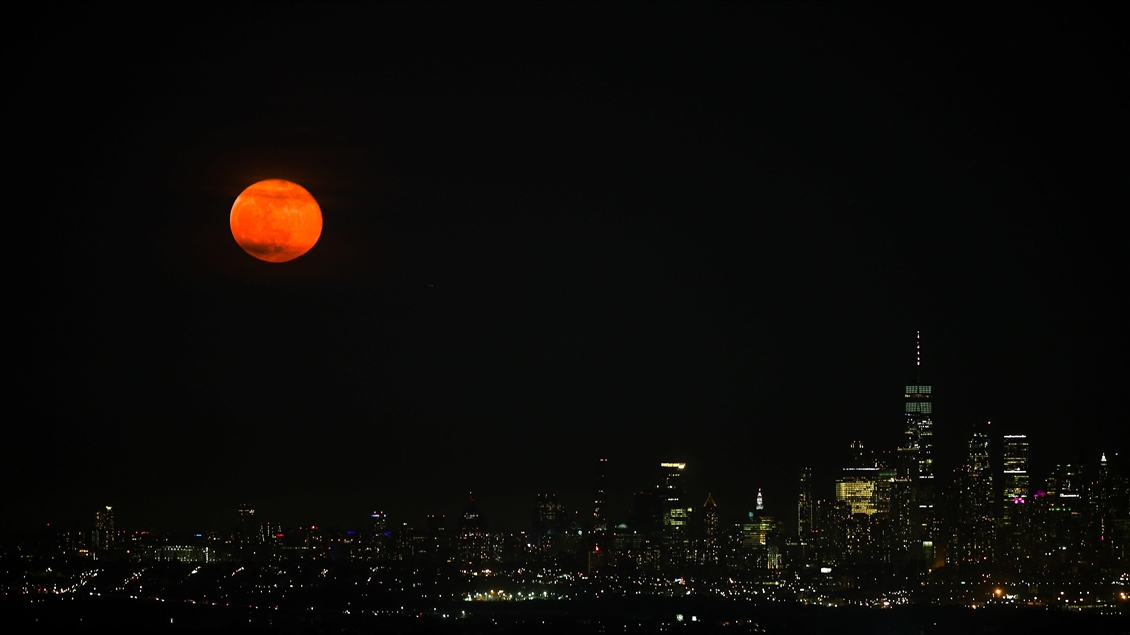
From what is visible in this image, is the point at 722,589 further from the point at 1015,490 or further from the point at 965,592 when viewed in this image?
the point at 1015,490

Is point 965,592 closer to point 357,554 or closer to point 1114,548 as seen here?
point 1114,548

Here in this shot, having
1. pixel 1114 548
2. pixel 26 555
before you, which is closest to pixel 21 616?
pixel 26 555

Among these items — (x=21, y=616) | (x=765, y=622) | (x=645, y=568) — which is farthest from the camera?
(x=645, y=568)

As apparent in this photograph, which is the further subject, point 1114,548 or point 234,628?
point 1114,548

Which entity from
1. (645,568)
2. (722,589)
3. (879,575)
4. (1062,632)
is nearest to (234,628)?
(1062,632)

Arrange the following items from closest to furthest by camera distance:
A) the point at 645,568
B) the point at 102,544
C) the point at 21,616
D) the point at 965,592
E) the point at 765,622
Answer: the point at 21,616 < the point at 765,622 < the point at 965,592 < the point at 102,544 < the point at 645,568

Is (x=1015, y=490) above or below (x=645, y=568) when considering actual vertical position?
above
